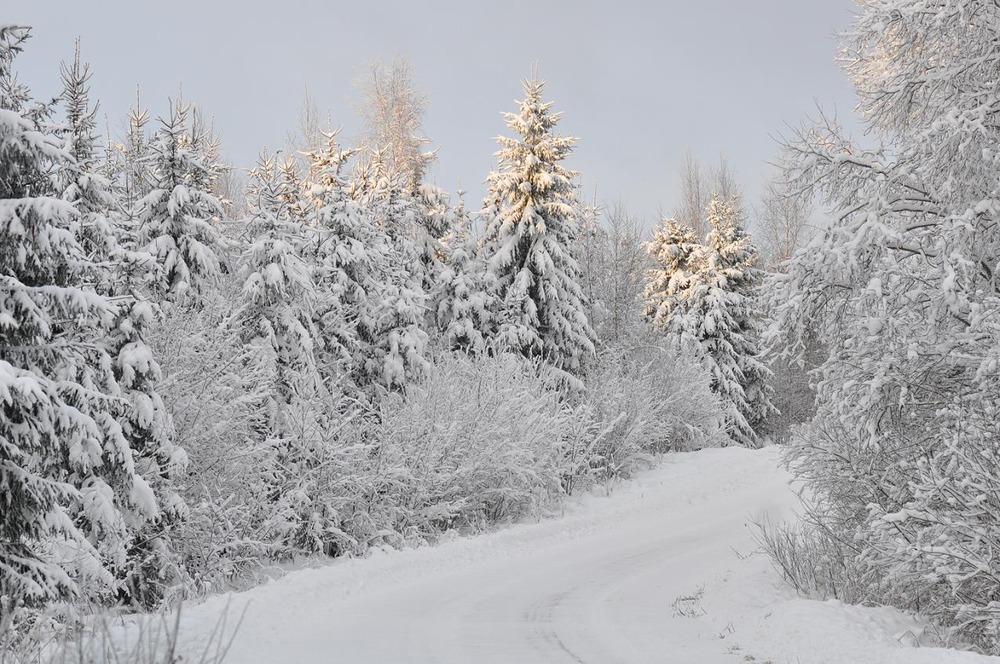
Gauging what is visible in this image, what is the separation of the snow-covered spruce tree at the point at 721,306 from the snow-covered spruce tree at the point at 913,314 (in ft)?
80.6

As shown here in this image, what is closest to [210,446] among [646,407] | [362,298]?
[362,298]

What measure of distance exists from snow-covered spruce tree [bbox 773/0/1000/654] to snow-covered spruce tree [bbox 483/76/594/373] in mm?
14939

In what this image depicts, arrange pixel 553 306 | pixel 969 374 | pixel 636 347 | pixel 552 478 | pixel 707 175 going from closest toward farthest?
pixel 969 374, pixel 552 478, pixel 553 306, pixel 636 347, pixel 707 175

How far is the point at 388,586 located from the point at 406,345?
9.02 m

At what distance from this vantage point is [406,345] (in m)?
19.8

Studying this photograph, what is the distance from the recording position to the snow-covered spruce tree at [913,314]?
776 cm

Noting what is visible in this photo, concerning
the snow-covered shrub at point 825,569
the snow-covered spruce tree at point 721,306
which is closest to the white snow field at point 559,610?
the snow-covered shrub at point 825,569

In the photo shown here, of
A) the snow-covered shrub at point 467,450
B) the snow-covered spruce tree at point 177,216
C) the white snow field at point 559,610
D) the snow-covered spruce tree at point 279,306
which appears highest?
the snow-covered spruce tree at point 177,216

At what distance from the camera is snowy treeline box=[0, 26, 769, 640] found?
24.9ft

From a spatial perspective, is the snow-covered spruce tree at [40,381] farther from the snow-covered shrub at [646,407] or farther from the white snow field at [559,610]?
the snow-covered shrub at [646,407]

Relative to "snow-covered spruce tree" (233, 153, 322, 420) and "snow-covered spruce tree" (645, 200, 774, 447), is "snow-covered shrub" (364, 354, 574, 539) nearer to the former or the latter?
"snow-covered spruce tree" (233, 153, 322, 420)

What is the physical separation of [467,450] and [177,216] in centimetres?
684

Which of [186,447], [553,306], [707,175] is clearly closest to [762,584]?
[186,447]

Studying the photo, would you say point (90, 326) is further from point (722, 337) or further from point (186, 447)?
point (722, 337)
